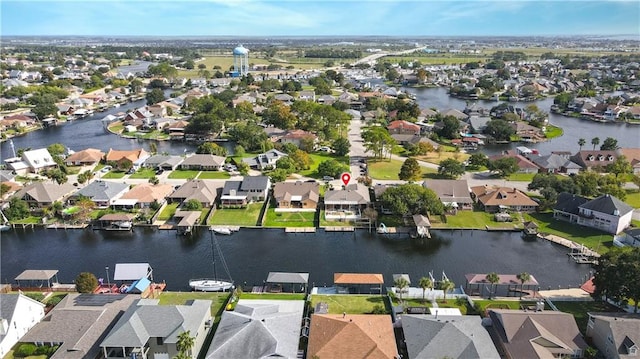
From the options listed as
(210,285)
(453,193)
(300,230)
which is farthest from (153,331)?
(453,193)

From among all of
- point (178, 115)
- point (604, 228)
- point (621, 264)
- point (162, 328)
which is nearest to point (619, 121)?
point (604, 228)

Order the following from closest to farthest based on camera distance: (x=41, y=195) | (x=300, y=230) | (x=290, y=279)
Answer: (x=290, y=279) < (x=300, y=230) < (x=41, y=195)

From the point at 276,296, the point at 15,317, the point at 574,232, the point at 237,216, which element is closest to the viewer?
the point at 15,317

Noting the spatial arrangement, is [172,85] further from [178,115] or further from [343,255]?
[343,255]

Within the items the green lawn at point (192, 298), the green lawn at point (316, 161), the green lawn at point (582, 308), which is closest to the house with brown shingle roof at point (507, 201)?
the green lawn at point (582, 308)

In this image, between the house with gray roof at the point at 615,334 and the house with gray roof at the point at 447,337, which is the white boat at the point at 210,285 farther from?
the house with gray roof at the point at 615,334

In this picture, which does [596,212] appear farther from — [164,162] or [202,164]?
[164,162]

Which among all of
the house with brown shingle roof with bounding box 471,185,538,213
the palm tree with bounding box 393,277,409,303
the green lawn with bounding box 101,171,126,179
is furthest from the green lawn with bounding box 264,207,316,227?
the green lawn with bounding box 101,171,126,179
